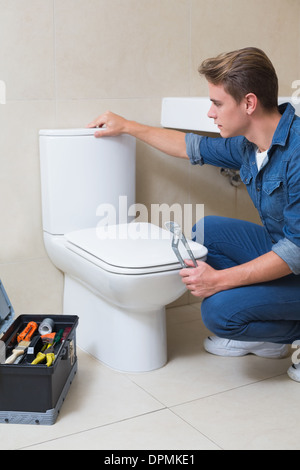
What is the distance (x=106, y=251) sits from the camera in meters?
1.76

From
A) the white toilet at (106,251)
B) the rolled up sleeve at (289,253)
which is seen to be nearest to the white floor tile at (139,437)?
the white toilet at (106,251)

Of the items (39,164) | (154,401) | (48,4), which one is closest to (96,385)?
(154,401)

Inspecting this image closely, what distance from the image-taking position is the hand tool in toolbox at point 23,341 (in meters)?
1.67

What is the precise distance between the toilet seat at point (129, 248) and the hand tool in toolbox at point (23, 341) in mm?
267

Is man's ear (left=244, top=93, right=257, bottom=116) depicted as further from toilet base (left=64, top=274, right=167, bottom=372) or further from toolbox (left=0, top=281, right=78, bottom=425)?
toolbox (left=0, top=281, right=78, bottom=425)

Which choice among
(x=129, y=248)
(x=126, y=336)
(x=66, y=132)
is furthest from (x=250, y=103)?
(x=126, y=336)

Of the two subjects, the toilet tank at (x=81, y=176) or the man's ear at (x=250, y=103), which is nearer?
the man's ear at (x=250, y=103)

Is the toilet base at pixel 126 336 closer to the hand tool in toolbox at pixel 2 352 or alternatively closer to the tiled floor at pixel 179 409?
the tiled floor at pixel 179 409

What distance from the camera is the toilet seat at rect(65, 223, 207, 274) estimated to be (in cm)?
169

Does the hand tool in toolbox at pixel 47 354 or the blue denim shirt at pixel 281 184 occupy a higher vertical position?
the blue denim shirt at pixel 281 184

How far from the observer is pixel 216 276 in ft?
5.49

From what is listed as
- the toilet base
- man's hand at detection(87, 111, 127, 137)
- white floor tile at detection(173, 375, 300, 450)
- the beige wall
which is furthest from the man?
the beige wall

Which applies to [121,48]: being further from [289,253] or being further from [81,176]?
[289,253]

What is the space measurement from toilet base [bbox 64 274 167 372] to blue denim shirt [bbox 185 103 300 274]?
47 centimetres
